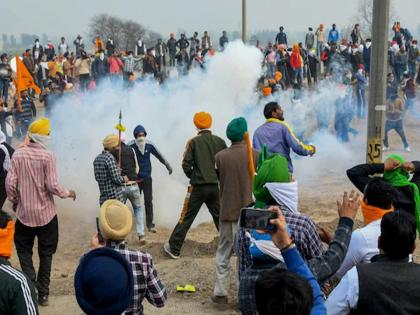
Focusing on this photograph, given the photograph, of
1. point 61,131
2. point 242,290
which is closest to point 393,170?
point 242,290

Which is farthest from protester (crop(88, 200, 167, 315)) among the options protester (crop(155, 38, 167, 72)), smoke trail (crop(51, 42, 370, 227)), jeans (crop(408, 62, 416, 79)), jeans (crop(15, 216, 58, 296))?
protester (crop(155, 38, 167, 72))

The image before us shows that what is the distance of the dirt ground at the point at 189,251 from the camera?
22.0 feet

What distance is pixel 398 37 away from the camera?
26125 millimetres

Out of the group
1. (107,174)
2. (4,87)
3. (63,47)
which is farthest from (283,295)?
(63,47)

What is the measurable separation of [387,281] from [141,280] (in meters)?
1.40

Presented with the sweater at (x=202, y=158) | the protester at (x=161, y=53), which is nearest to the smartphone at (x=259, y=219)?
the sweater at (x=202, y=158)

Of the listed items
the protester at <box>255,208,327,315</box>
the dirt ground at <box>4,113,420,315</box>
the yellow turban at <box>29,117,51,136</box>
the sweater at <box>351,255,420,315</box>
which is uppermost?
the yellow turban at <box>29,117,51,136</box>

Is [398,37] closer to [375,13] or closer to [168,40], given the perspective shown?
[168,40]

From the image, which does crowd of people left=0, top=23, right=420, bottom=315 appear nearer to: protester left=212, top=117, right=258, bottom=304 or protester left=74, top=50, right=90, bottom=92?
protester left=212, top=117, right=258, bottom=304

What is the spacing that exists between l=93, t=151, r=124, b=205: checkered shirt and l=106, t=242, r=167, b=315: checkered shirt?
4.74m

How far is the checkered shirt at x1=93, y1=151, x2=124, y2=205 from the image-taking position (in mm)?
8477

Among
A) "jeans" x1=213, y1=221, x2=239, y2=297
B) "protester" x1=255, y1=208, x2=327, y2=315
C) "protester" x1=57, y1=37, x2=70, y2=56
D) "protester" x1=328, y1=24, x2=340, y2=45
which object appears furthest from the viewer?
"protester" x1=57, y1=37, x2=70, y2=56

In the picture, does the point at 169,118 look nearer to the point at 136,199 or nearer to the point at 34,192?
the point at 136,199

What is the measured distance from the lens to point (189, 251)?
855cm
